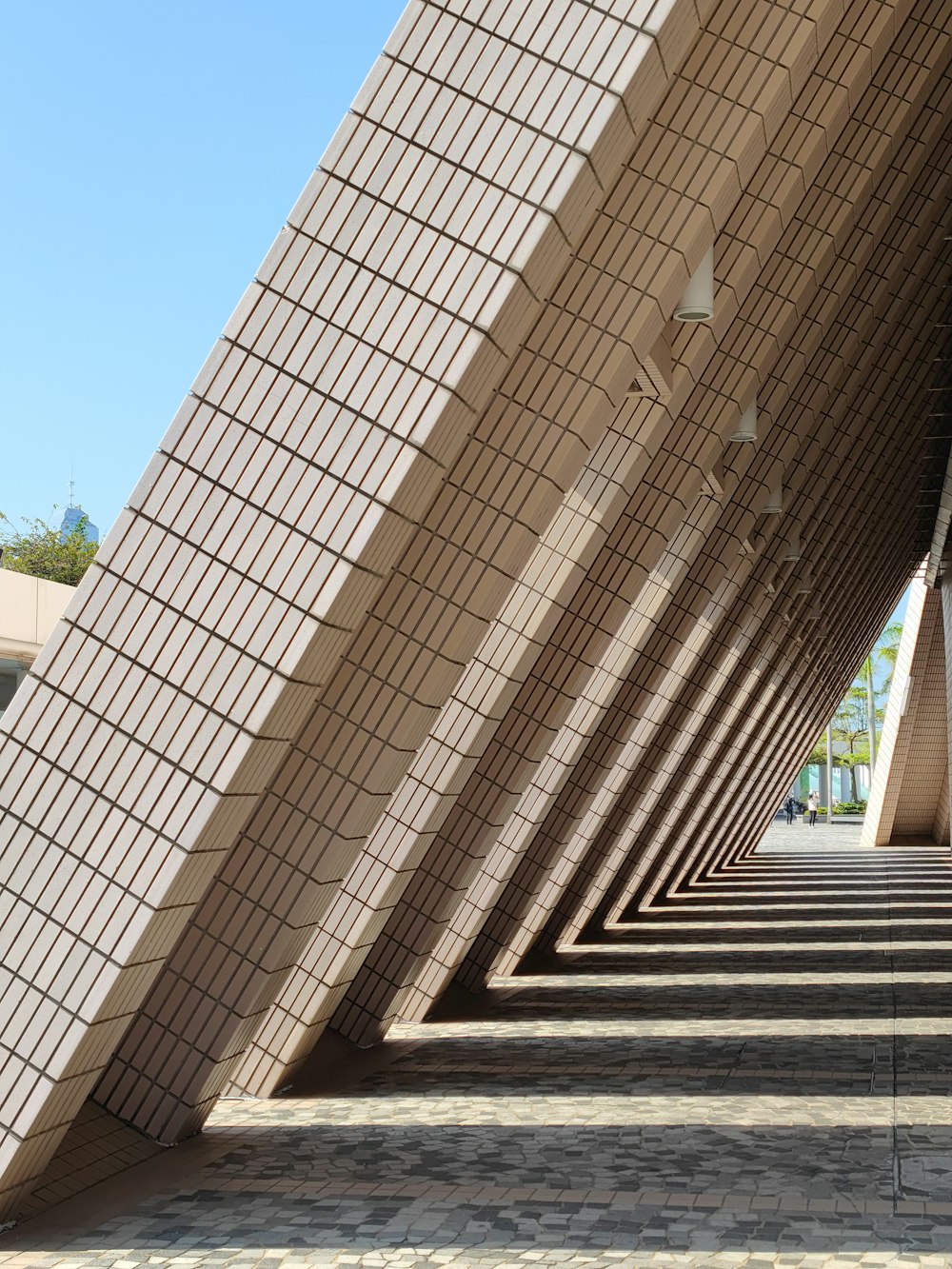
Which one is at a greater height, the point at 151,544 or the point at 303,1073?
the point at 151,544

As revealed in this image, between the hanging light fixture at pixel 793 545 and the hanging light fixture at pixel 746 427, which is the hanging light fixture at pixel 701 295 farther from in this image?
the hanging light fixture at pixel 793 545

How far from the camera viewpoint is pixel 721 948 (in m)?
16.7

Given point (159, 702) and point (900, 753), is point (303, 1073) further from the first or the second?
point (900, 753)

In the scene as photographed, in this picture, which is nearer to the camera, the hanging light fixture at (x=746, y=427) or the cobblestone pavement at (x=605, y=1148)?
the cobblestone pavement at (x=605, y=1148)

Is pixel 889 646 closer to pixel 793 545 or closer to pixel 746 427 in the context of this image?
pixel 793 545

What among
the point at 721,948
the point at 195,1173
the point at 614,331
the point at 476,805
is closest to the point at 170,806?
the point at 195,1173

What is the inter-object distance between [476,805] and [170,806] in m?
5.21

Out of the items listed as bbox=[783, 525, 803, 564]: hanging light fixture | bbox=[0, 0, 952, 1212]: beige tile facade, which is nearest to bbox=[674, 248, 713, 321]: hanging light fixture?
bbox=[0, 0, 952, 1212]: beige tile facade

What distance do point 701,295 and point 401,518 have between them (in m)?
2.71

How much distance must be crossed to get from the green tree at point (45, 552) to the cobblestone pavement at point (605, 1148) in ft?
164

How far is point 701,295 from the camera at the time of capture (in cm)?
787

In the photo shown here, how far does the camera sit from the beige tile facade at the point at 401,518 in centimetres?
586

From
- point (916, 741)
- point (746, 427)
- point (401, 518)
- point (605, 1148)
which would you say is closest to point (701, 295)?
point (401, 518)

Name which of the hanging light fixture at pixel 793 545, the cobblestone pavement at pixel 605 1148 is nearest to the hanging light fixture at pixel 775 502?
A: the hanging light fixture at pixel 793 545
